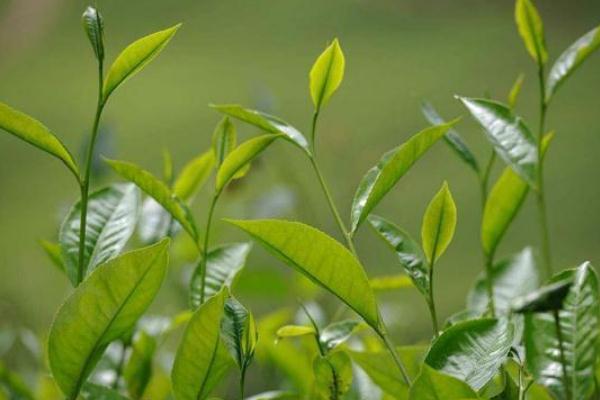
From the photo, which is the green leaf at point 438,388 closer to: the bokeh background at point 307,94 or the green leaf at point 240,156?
the green leaf at point 240,156

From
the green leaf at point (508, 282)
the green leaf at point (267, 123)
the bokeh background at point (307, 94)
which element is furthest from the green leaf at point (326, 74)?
the bokeh background at point (307, 94)

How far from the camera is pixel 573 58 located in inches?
13.2

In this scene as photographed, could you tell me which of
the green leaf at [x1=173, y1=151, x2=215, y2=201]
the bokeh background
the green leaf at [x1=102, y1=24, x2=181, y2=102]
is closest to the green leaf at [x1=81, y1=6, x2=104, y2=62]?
the green leaf at [x1=102, y1=24, x2=181, y2=102]

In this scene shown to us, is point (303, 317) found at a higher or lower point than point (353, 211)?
lower

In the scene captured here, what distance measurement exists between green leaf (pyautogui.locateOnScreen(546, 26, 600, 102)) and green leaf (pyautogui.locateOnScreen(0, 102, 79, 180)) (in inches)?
6.5

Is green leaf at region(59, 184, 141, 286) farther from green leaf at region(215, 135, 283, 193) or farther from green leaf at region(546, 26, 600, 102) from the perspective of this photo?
green leaf at region(546, 26, 600, 102)

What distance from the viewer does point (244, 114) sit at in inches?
11.9

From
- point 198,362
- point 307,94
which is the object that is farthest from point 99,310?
point 307,94

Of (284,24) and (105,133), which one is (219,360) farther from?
(284,24)

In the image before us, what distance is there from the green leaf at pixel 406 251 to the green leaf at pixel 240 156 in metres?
0.04

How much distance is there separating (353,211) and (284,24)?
2.14 m

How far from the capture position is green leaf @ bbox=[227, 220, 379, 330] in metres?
0.26

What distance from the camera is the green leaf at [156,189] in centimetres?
29

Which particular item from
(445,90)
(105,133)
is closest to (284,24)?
(445,90)
